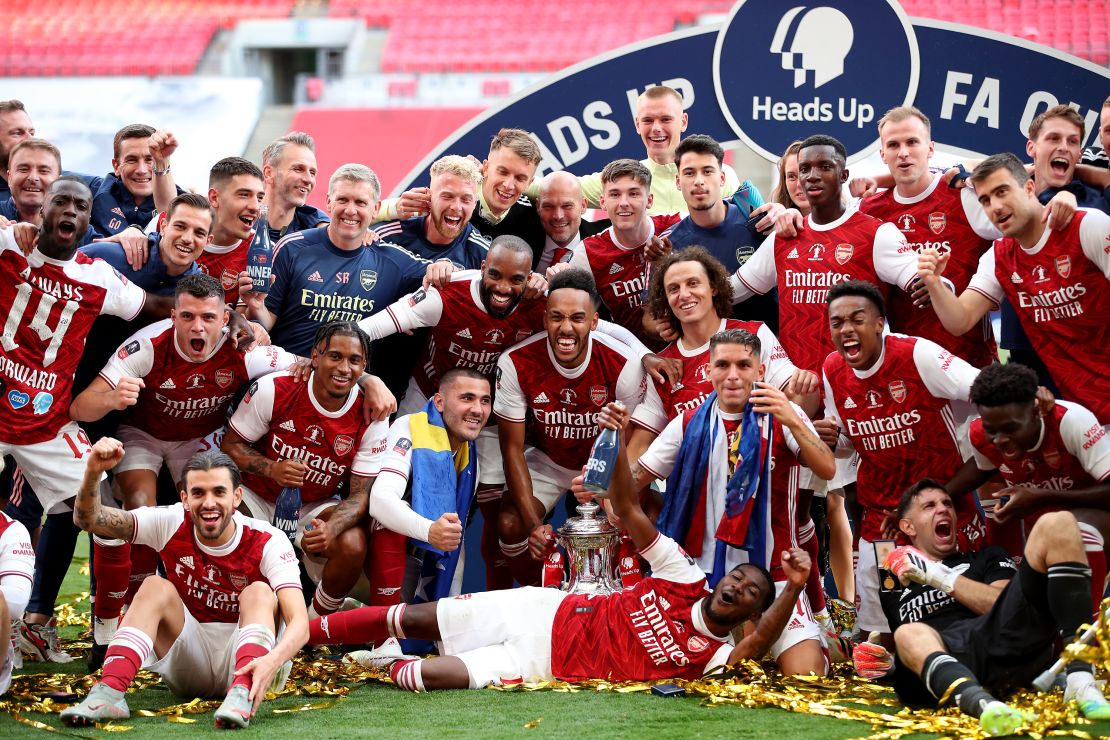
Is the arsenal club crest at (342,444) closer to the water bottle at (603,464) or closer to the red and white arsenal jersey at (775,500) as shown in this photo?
the water bottle at (603,464)

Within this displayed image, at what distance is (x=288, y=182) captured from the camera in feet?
21.2

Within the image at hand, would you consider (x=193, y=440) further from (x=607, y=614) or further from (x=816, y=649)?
(x=816, y=649)

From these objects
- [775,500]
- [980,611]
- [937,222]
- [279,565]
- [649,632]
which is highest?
[937,222]

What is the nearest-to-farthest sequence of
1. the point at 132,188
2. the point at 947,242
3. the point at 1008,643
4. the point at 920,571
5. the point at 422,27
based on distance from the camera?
1. the point at 1008,643
2. the point at 920,571
3. the point at 947,242
4. the point at 132,188
5. the point at 422,27

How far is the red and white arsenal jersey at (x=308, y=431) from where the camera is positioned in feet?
18.4

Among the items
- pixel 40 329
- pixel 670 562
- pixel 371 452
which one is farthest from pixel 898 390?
pixel 40 329

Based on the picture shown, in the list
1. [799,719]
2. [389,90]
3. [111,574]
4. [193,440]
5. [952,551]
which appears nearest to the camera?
[799,719]

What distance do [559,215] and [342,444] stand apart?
5.49ft

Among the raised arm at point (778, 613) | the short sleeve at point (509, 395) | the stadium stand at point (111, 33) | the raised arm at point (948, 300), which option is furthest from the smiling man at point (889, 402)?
the stadium stand at point (111, 33)

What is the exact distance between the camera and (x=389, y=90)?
18.4 metres

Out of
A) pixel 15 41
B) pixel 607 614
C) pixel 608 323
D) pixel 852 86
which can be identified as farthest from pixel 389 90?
pixel 607 614

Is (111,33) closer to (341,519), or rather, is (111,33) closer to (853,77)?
(853,77)

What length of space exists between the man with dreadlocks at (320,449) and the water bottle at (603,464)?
1240 millimetres

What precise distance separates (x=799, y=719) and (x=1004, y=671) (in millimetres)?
710
